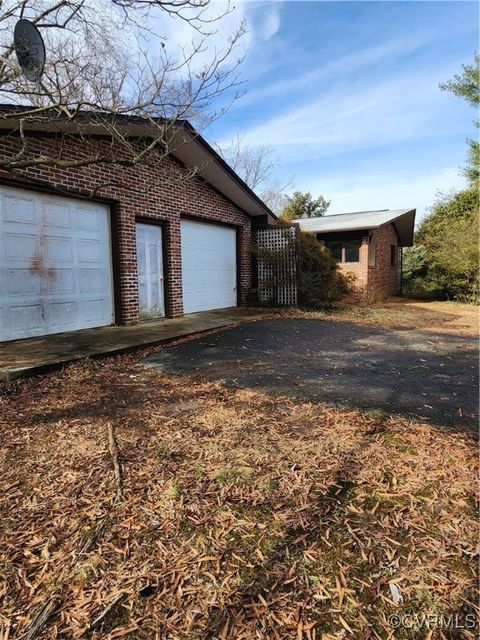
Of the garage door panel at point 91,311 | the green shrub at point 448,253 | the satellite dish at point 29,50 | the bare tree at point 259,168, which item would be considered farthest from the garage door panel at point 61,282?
the bare tree at point 259,168

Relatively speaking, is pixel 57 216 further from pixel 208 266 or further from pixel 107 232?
pixel 208 266

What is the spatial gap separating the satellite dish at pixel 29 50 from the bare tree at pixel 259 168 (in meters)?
21.6

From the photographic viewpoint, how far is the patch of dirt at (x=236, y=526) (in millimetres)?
1394

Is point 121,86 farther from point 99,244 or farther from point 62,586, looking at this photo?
point 62,586

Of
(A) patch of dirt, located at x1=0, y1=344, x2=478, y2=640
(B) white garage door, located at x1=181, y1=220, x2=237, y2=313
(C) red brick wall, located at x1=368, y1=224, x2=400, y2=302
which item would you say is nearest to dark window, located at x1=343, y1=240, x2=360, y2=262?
(C) red brick wall, located at x1=368, y1=224, x2=400, y2=302

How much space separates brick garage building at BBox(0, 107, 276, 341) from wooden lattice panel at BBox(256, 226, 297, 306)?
0.97 m

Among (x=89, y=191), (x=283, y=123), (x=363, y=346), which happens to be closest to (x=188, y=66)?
(x=89, y=191)

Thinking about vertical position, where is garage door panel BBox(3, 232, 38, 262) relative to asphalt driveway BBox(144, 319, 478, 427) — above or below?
above

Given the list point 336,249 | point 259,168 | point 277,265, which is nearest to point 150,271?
point 277,265

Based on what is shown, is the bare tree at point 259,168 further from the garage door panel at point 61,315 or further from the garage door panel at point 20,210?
the garage door panel at point 61,315

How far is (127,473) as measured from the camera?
2316 millimetres

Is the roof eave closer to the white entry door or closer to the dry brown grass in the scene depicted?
the white entry door

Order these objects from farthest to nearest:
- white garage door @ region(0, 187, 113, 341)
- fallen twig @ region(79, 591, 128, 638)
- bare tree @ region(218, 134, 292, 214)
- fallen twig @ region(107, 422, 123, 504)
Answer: bare tree @ region(218, 134, 292, 214) → white garage door @ region(0, 187, 113, 341) → fallen twig @ region(107, 422, 123, 504) → fallen twig @ region(79, 591, 128, 638)

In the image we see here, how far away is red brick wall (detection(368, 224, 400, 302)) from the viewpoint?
605 inches
